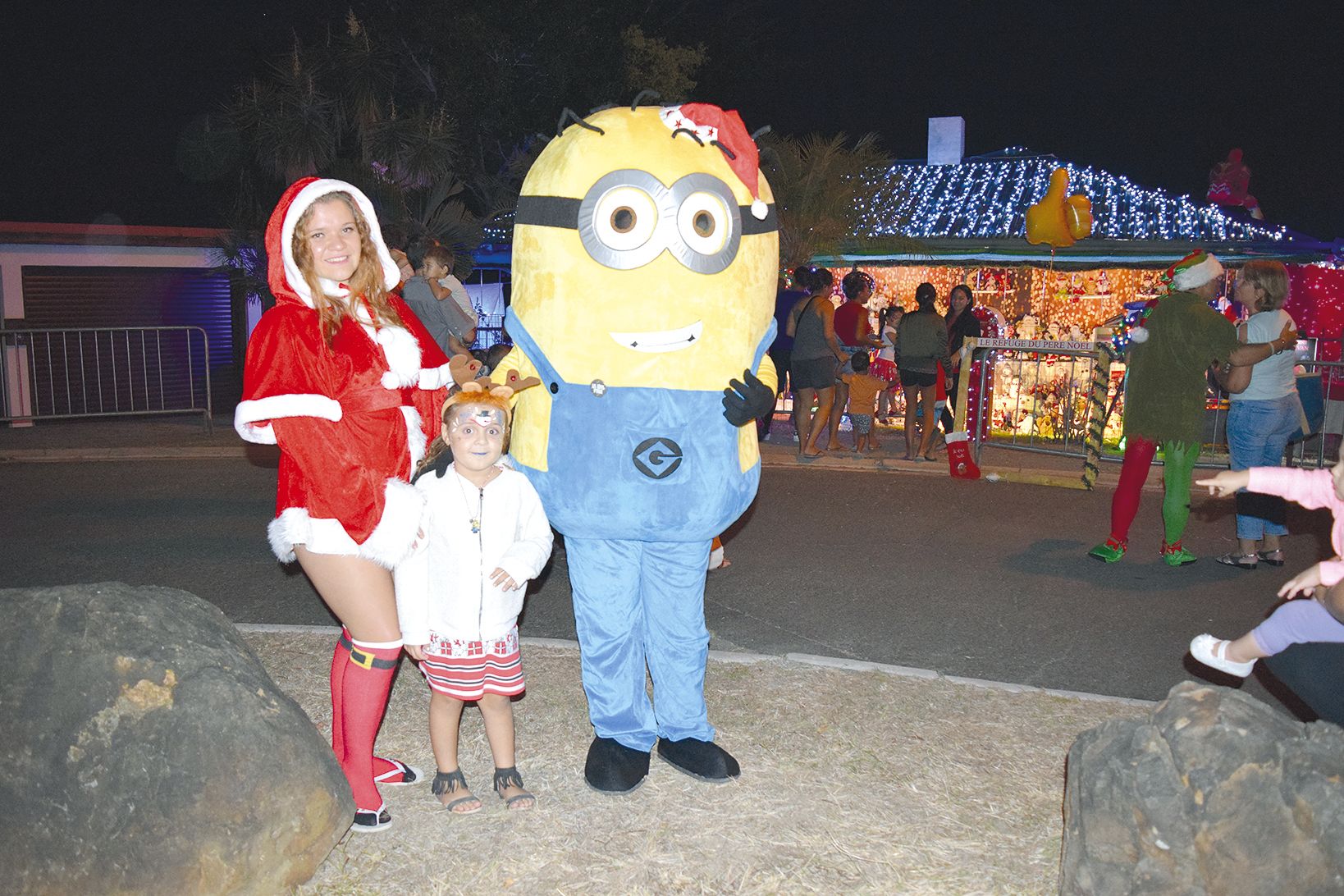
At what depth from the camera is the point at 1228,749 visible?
102 inches

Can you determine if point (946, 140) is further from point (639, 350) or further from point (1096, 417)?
point (639, 350)

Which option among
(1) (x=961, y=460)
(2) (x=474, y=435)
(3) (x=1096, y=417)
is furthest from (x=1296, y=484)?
(1) (x=961, y=460)

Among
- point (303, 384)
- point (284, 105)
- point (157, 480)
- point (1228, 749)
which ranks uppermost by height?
point (284, 105)

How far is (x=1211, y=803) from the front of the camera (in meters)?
2.57

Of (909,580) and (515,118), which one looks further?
(515,118)

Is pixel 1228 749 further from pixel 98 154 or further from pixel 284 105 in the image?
pixel 98 154

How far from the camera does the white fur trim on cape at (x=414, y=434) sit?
11.2ft

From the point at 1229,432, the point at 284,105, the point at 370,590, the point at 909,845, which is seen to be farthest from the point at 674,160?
the point at 284,105

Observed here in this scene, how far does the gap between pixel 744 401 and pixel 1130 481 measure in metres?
4.46

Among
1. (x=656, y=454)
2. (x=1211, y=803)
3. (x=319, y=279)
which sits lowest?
(x=1211, y=803)

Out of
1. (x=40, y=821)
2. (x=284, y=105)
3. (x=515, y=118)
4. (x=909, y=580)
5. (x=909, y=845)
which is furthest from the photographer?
(x=515, y=118)

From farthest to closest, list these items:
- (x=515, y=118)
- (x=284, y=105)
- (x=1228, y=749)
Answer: (x=515, y=118)
(x=284, y=105)
(x=1228, y=749)

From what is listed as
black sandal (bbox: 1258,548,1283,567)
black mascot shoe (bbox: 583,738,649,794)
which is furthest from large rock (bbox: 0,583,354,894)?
black sandal (bbox: 1258,548,1283,567)

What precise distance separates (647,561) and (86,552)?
16.4ft
